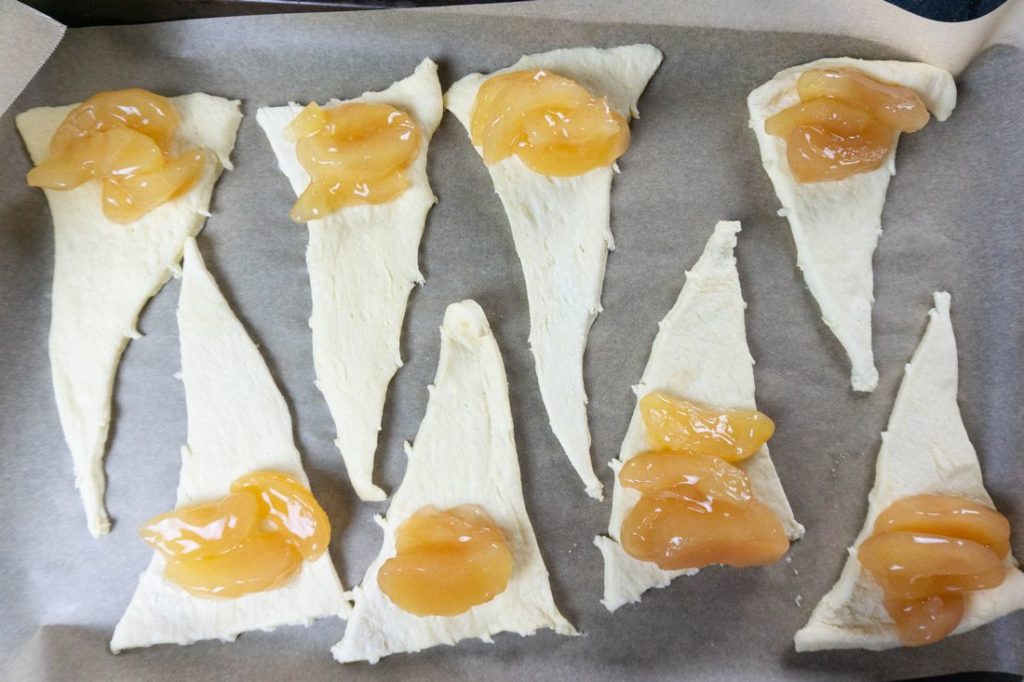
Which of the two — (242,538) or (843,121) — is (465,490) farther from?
(843,121)

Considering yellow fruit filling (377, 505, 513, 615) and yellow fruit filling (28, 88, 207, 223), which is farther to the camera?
yellow fruit filling (28, 88, 207, 223)

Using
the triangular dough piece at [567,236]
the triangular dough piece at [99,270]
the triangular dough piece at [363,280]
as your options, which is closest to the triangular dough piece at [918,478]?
the triangular dough piece at [567,236]

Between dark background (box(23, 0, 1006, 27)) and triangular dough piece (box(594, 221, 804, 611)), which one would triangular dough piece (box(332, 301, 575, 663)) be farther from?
dark background (box(23, 0, 1006, 27))

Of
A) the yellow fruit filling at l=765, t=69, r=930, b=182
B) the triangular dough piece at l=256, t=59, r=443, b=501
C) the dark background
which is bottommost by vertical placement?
the triangular dough piece at l=256, t=59, r=443, b=501

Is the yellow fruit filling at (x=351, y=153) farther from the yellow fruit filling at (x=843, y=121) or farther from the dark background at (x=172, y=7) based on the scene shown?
the yellow fruit filling at (x=843, y=121)

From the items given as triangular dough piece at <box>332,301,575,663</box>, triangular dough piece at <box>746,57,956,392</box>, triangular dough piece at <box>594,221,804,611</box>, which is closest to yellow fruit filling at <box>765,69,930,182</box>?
triangular dough piece at <box>746,57,956,392</box>

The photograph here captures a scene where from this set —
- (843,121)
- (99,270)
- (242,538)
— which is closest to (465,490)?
(242,538)
